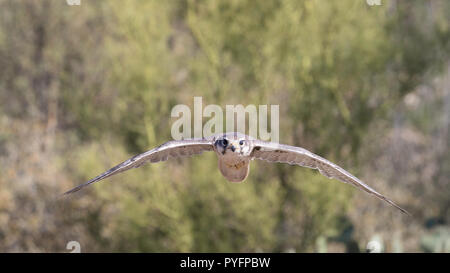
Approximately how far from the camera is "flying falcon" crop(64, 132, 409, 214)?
3807 millimetres

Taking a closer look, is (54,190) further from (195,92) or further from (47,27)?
(47,27)

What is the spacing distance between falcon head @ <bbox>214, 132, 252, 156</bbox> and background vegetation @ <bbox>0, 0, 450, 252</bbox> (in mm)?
4997

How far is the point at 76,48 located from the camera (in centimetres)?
1276

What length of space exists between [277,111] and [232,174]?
5763 mm

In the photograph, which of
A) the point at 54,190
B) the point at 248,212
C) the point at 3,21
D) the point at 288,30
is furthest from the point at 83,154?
the point at 3,21

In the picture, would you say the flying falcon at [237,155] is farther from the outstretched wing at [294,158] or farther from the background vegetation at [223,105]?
the background vegetation at [223,105]

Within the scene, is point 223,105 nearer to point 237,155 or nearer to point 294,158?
point 294,158

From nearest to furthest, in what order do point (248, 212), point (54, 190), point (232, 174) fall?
point (232, 174) → point (248, 212) → point (54, 190)

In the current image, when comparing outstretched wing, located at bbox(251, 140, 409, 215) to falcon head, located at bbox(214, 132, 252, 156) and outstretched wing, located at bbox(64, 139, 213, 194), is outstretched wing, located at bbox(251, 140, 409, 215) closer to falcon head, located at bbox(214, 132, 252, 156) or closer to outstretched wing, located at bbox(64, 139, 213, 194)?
falcon head, located at bbox(214, 132, 252, 156)

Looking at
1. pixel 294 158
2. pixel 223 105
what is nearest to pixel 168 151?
pixel 294 158

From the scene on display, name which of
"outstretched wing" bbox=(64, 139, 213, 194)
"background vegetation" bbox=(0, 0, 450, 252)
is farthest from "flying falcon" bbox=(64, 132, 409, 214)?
"background vegetation" bbox=(0, 0, 450, 252)

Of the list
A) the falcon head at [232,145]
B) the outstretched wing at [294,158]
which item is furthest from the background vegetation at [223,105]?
the falcon head at [232,145]

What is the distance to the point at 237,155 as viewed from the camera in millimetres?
3844

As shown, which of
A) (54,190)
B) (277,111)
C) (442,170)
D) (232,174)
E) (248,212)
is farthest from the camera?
(442,170)
